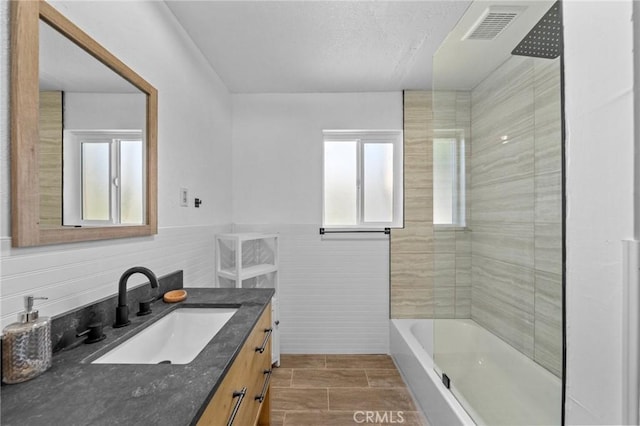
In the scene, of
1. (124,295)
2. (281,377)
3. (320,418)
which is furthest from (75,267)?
(281,377)

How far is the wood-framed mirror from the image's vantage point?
813 millimetres

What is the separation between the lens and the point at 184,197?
185 centimetres

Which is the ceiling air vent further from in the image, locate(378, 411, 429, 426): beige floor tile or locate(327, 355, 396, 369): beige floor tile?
locate(327, 355, 396, 369): beige floor tile

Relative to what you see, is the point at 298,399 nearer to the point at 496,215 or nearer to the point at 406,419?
the point at 406,419

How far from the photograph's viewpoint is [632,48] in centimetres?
48

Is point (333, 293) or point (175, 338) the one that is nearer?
point (175, 338)

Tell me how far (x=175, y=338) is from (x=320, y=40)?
1.92 m

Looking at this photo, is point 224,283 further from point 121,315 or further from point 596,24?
point 596,24

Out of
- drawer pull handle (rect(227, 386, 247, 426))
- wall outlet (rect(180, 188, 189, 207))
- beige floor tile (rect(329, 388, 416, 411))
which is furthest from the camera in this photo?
beige floor tile (rect(329, 388, 416, 411))

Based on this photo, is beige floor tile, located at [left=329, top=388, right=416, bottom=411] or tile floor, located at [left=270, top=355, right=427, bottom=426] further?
beige floor tile, located at [left=329, top=388, right=416, bottom=411]

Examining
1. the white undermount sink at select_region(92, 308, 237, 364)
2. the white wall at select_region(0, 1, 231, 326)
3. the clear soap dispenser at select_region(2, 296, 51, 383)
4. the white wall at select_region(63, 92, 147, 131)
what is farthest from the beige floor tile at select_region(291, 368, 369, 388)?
the white wall at select_region(63, 92, 147, 131)

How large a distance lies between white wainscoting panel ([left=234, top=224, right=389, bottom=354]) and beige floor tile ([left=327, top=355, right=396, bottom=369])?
6 cm

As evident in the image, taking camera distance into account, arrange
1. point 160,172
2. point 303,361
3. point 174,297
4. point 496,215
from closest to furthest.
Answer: point 174,297
point 160,172
point 496,215
point 303,361

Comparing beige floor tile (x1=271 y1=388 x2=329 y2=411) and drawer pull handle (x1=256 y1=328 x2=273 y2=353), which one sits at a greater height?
drawer pull handle (x1=256 y1=328 x2=273 y2=353)
